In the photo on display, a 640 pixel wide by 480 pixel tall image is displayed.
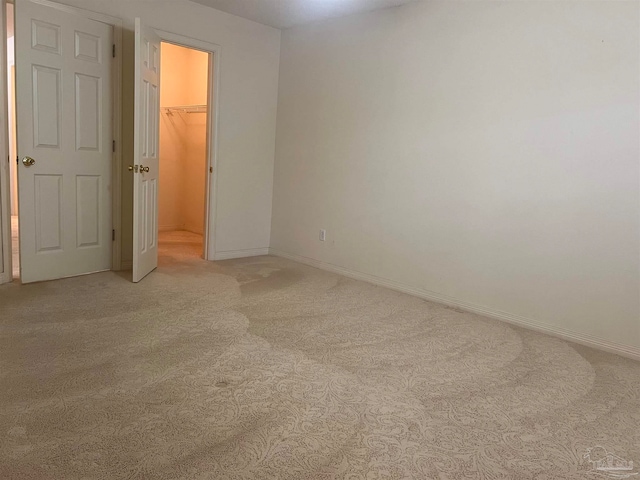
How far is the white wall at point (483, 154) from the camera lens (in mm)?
3139

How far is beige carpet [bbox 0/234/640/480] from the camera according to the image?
1.84 metres

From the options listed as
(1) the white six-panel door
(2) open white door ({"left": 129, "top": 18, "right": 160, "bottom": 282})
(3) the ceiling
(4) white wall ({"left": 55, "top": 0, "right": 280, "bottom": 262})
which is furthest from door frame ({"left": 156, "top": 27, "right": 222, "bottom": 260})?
(1) the white six-panel door

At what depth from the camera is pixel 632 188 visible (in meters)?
3.05

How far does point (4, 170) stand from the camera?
12.3ft

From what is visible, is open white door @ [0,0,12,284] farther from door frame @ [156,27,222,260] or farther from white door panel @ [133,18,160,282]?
door frame @ [156,27,222,260]

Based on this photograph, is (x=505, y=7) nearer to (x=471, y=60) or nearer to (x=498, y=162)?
(x=471, y=60)

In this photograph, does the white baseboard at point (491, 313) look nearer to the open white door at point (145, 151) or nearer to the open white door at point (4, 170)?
the open white door at point (145, 151)

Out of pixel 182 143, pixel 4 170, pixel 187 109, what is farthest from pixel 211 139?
pixel 182 143

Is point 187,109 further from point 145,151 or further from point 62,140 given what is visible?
point 62,140

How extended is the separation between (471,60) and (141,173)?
2.70m

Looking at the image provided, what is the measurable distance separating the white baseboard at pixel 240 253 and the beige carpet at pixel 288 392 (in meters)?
1.38

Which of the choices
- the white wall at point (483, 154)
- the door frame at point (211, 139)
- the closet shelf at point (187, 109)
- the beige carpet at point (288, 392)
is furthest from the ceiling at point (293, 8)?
the beige carpet at point (288, 392)

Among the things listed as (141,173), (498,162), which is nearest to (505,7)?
(498,162)
